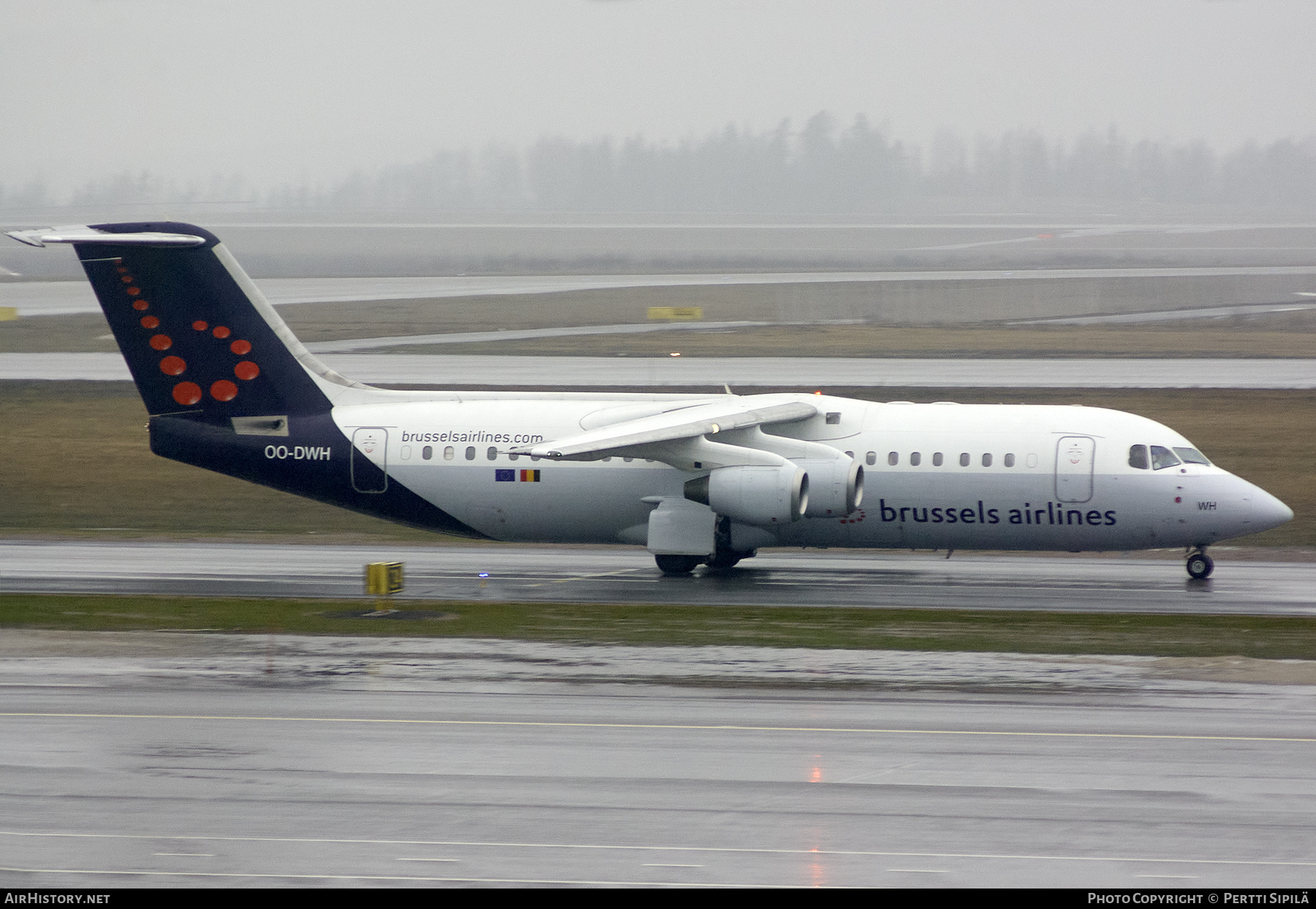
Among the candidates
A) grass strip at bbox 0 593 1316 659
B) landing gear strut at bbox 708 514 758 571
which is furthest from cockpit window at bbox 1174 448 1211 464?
landing gear strut at bbox 708 514 758 571

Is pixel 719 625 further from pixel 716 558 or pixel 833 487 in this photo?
pixel 716 558

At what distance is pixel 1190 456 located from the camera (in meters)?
28.0

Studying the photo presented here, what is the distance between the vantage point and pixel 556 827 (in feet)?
41.5

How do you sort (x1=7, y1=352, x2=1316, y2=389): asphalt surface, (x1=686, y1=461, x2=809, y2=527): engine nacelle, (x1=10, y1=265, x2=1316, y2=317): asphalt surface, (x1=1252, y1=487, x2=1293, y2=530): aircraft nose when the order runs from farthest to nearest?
(x1=10, y1=265, x2=1316, y2=317): asphalt surface → (x1=7, y1=352, x2=1316, y2=389): asphalt surface → (x1=1252, y1=487, x2=1293, y2=530): aircraft nose → (x1=686, y1=461, x2=809, y2=527): engine nacelle

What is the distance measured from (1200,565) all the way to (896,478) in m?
6.10

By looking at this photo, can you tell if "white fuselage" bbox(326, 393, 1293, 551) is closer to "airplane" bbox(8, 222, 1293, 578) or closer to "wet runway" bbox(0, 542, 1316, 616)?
"airplane" bbox(8, 222, 1293, 578)

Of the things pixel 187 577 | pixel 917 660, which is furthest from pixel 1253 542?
pixel 187 577

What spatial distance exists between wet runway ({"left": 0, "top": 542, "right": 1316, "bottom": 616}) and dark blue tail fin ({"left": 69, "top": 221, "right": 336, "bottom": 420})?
3.47 meters

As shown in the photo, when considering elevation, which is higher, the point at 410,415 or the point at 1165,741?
the point at 410,415

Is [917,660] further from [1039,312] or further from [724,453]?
[1039,312]

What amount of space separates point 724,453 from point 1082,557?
9624 millimetres

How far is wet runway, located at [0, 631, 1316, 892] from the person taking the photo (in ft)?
38.5

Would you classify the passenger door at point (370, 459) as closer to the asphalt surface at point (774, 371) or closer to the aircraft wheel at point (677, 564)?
the aircraft wheel at point (677, 564)

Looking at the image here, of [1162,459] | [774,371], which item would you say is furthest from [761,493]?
[774,371]
